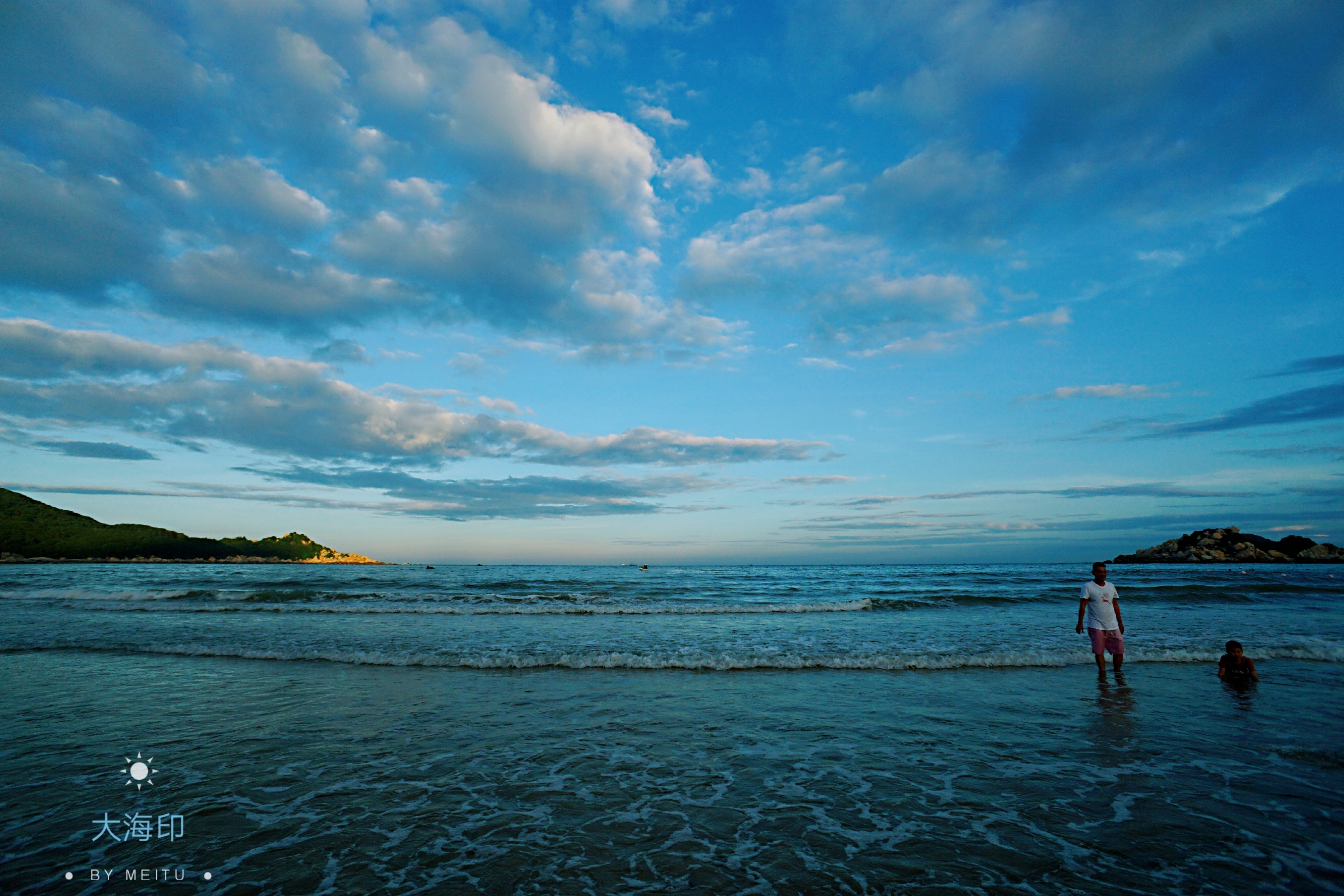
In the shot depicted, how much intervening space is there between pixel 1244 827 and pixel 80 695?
18353 mm

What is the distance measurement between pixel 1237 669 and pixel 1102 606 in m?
2.84

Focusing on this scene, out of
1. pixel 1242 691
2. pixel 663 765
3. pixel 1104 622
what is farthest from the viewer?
pixel 1104 622

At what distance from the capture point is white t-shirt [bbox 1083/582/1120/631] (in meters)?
13.7

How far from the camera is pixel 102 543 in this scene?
106m

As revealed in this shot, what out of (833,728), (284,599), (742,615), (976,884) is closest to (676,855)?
(976,884)

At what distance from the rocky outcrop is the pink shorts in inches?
4482

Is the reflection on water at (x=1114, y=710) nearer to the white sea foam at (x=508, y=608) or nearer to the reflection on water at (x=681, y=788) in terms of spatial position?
the reflection on water at (x=681, y=788)

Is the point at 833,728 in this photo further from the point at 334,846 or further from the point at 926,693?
the point at 334,846

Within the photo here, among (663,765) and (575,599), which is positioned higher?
(663,765)

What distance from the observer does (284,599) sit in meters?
33.1

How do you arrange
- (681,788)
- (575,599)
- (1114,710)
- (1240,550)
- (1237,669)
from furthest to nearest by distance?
1. (1240,550)
2. (575,599)
3. (1237,669)
4. (1114,710)
5. (681,788)

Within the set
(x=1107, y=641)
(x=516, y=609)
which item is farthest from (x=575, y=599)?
(x=1107, y=641)

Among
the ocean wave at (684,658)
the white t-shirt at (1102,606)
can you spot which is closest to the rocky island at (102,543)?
the ocean wave at (684,658)

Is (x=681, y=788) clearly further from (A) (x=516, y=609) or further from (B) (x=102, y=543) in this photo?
(B) (x=102, y=543)
